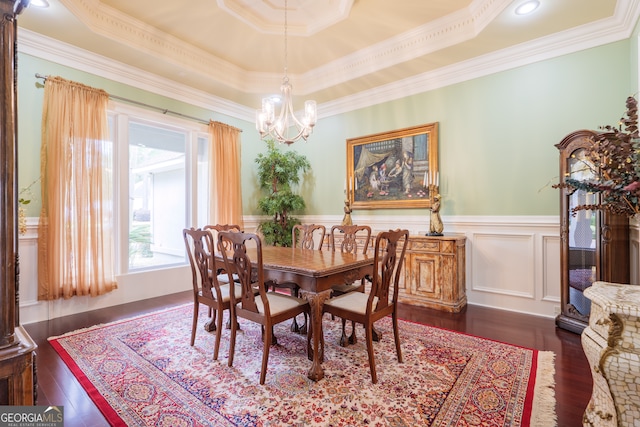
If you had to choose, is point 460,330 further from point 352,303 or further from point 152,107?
point 152,107

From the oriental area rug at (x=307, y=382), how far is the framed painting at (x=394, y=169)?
200cm

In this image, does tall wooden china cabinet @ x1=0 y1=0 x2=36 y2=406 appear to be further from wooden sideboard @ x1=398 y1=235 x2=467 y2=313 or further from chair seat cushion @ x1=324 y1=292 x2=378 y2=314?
wooden sideboard @ x1=398 y1=235 x2=467 y2=313

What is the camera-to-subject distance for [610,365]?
1.21 meters

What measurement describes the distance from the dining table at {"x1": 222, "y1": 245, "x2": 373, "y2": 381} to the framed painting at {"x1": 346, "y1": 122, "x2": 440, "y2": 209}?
2.08m

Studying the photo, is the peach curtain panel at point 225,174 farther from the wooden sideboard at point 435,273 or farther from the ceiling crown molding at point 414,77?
the wooden sideboard at point 435,273

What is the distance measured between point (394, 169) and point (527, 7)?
221 centimetres

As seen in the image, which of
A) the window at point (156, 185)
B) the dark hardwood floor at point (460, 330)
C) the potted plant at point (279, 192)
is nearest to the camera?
the dark hardwood floor at point (460, 330)

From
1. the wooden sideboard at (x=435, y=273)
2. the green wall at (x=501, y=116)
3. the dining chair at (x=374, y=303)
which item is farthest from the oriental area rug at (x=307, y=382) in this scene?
the green wall at (x=501, y=116)

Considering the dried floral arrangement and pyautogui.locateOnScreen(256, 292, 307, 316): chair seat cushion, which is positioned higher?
the dried floral arrangement

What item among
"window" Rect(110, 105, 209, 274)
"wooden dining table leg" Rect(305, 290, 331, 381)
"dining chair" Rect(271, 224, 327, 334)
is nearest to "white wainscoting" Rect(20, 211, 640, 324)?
"window" Rect(110, 105, 209, 274)

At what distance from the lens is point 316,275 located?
204 cm

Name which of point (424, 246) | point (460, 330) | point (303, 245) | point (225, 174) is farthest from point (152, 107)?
point (460, 330)

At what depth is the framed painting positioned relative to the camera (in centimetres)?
413

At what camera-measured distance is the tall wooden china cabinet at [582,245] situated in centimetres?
264
